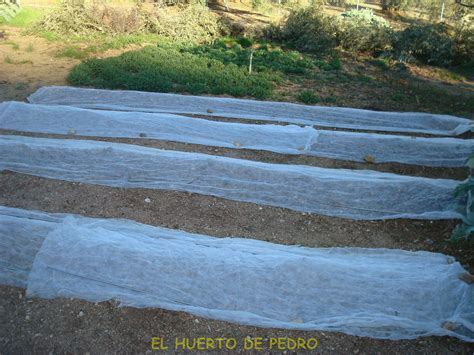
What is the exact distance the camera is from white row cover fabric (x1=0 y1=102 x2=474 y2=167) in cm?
427

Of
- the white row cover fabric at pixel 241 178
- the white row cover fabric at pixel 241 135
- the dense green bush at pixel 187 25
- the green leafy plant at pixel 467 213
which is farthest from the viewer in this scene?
the dense green bush at pixel 187 25

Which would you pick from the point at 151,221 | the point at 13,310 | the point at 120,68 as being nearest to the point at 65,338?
the point at 13,310

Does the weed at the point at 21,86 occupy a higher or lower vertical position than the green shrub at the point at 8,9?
lower

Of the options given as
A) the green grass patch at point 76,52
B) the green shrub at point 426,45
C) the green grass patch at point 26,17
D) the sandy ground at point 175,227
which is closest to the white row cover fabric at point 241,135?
the sandy ground at point 175,227

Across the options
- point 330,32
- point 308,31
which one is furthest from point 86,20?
point 330,32

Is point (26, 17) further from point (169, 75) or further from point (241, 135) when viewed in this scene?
point (241, 135)

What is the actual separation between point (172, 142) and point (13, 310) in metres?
2.44

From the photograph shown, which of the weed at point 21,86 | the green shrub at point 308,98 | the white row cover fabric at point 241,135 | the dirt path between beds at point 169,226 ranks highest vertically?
the green shrub at point 308,98

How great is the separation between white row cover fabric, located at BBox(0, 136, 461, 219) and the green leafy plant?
4.4 inches

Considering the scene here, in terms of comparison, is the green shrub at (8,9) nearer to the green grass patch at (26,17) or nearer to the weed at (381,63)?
the green grass patch at (26,17)

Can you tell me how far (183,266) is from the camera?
247 centimetres

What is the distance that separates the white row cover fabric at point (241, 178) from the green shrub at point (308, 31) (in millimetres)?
5637

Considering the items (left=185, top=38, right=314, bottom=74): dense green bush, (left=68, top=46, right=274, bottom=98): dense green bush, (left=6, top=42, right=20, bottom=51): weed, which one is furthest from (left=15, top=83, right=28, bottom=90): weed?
(left=185, top=38, right=314, bottom=74): dense green bush

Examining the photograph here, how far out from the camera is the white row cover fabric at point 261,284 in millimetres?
2268
